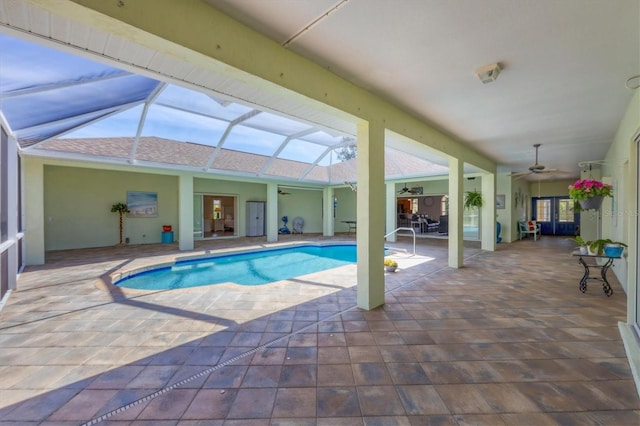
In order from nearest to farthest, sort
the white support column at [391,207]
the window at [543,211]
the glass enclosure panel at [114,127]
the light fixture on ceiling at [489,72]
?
the light fixture on ceiling at [489,72], the glass enclosure panel at [114,127], the white support column at [391,207], the window at [543,211]

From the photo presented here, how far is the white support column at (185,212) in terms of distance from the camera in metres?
8.04

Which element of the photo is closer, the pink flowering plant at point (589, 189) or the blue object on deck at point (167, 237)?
the pink flowering plant at point (589, 189)

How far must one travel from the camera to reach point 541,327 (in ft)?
9.20

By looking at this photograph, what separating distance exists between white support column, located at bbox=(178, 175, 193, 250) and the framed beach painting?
1888 millimetres

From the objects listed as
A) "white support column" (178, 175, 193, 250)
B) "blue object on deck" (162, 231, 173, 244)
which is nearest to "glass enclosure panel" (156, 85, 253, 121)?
"white support column" (178, 175, 193, 250)

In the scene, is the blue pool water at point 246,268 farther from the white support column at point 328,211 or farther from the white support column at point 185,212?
the white support column at point 328,211

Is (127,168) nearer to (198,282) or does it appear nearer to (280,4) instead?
(198,282)

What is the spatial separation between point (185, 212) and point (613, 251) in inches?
358

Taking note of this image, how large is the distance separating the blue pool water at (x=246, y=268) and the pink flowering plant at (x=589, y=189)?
4808 millimetres

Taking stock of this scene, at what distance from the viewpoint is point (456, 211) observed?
5.64m

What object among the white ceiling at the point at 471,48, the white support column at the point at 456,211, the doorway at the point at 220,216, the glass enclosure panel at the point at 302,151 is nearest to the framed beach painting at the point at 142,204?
the doorway at the point at 220,216

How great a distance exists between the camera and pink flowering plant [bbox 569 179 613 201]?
345 centimetres

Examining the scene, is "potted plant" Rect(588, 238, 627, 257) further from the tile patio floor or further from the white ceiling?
the white ceiling

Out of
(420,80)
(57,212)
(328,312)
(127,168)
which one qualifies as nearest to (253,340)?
(328,312)
